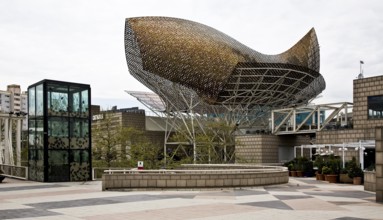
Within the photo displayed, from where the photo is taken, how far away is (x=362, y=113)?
4584 cm

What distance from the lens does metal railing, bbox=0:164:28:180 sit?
37.9m

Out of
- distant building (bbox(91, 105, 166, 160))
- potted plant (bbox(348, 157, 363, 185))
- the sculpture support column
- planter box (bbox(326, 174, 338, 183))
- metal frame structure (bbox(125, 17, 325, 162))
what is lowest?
planter box (bbox(326, 174, 338, 183))

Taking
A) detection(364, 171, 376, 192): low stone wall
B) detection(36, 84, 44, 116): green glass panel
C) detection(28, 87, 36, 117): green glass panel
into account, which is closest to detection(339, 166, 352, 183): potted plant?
detection(364, 171, 376, 192): low stone wall

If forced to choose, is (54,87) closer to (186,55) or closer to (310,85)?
(186,55)

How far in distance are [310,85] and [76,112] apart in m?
55.2

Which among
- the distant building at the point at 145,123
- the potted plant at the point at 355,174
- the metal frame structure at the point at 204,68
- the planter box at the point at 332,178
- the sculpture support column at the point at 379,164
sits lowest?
the planter box at the point at 332,178

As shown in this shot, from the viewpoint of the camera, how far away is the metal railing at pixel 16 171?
3792 cm

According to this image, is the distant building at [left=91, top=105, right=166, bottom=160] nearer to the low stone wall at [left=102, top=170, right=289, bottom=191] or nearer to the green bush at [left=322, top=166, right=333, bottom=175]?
the green bush at [left=322, top=166, right=333, bottom=175]

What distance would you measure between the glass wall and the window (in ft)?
85.9

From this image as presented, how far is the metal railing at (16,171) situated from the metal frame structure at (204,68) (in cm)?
3084

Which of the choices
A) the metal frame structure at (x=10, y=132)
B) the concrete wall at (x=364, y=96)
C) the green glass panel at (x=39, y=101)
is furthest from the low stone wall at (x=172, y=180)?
the concrete wall at (x=364, y=96)

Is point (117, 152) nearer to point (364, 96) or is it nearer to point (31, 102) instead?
point (31, 102)

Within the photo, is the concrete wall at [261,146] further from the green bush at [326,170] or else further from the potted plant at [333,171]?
the potted plant at [333,171]

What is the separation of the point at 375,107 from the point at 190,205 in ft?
103
